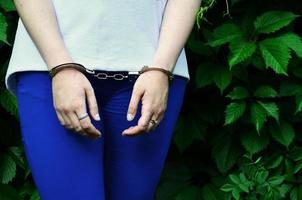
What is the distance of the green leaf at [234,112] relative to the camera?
224 centimetres

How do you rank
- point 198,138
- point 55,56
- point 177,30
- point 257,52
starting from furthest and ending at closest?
point 198,138 < point 257,52 < point 177,30 < point 55,56

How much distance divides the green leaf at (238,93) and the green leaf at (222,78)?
0.04 meters

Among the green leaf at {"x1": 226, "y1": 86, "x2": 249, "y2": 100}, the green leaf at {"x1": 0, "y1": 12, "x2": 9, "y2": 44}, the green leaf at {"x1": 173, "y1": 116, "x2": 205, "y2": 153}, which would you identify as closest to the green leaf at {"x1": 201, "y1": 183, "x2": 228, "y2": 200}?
the green leaf at {"x1": 173, "y1": 116, "x2": 205, "y2": 153}

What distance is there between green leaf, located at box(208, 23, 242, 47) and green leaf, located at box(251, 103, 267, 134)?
243 mm

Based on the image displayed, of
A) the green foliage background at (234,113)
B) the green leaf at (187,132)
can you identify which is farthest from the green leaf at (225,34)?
the green leaf at (187,132)

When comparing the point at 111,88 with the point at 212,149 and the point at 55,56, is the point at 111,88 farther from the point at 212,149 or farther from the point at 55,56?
the point at 212,149

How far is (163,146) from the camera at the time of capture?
1.52 meters

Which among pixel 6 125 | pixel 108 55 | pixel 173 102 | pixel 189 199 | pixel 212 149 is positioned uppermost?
pixel 108 55

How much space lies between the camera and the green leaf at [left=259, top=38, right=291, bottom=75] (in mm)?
2080

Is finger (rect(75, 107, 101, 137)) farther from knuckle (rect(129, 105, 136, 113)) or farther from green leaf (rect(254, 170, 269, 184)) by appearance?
green leaf (rect(254, 170, 269, 184))

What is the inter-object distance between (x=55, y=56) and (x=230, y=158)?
1.24 meters

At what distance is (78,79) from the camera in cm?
133

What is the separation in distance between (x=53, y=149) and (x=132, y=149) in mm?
176

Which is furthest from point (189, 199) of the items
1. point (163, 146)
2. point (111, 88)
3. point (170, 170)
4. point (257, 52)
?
point (111, 88)
